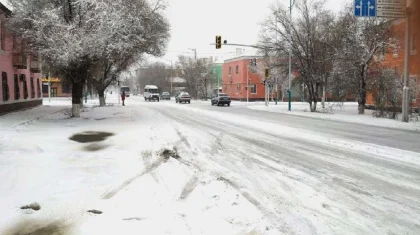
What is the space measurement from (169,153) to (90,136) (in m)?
5.07

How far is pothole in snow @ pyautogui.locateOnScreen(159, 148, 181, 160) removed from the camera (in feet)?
32.7

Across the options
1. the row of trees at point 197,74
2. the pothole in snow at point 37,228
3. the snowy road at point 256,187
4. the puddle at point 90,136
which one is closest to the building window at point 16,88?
the puddle at point 90,136

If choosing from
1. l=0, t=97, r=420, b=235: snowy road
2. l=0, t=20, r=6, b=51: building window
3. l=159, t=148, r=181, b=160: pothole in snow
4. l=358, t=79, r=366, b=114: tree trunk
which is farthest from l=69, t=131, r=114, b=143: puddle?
l=358, t=79, r=366, b=114: tree trunk

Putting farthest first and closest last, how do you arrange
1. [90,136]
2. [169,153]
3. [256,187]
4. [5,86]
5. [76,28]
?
1. [5,86]
2. [76,28]
3. [90,136]
4. [169,153]
5. [256,187]

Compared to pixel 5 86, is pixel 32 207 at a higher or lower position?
lower

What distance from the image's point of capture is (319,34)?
102ft

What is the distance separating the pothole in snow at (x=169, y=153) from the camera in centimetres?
998

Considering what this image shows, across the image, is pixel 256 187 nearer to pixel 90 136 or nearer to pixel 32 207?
pixel 32 207

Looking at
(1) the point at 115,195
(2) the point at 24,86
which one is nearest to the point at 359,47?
(1) the point at 115,195

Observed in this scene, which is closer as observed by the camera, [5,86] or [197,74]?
[5,86]

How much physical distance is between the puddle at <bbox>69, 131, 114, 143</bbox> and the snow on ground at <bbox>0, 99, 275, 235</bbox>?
2.00m

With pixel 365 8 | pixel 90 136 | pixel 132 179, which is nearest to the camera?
pixel 132 179

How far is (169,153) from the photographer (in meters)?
10.4

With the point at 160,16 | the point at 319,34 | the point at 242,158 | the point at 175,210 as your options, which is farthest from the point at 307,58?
the point at 175,210
